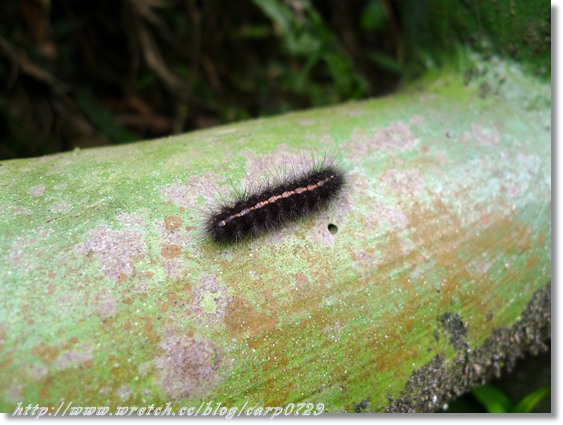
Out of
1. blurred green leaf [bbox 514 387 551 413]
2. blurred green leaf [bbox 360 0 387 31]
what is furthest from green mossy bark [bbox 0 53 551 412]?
blurred green leaf [bbox 360 0 387 31]

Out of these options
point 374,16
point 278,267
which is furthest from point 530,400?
point 374,16

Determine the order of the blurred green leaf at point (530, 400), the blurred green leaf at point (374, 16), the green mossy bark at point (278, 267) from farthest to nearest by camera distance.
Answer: the blurred green leaf at point (374, 16) → the blurred green leaf at point (530, 400) → the green mossy bark at point (278, 267)

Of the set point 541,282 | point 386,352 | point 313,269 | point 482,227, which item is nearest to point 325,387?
point 386,352

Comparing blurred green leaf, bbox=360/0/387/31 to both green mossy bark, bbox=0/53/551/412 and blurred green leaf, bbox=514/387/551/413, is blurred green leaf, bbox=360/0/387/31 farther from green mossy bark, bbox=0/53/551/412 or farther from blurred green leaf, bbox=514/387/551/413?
blurred green leaf, bbox=514/387/551/413

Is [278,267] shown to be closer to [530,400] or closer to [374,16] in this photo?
[530,400]

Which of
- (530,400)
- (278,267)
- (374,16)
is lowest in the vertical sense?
(530,400)

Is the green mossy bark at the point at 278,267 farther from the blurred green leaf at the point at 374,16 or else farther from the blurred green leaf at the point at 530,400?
the blurred green leaf at the point at 374,16

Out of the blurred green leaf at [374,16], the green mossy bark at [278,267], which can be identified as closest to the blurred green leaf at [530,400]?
the green mossy bark at [278,267]

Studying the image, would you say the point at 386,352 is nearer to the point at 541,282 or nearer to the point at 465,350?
the point at 465,350
